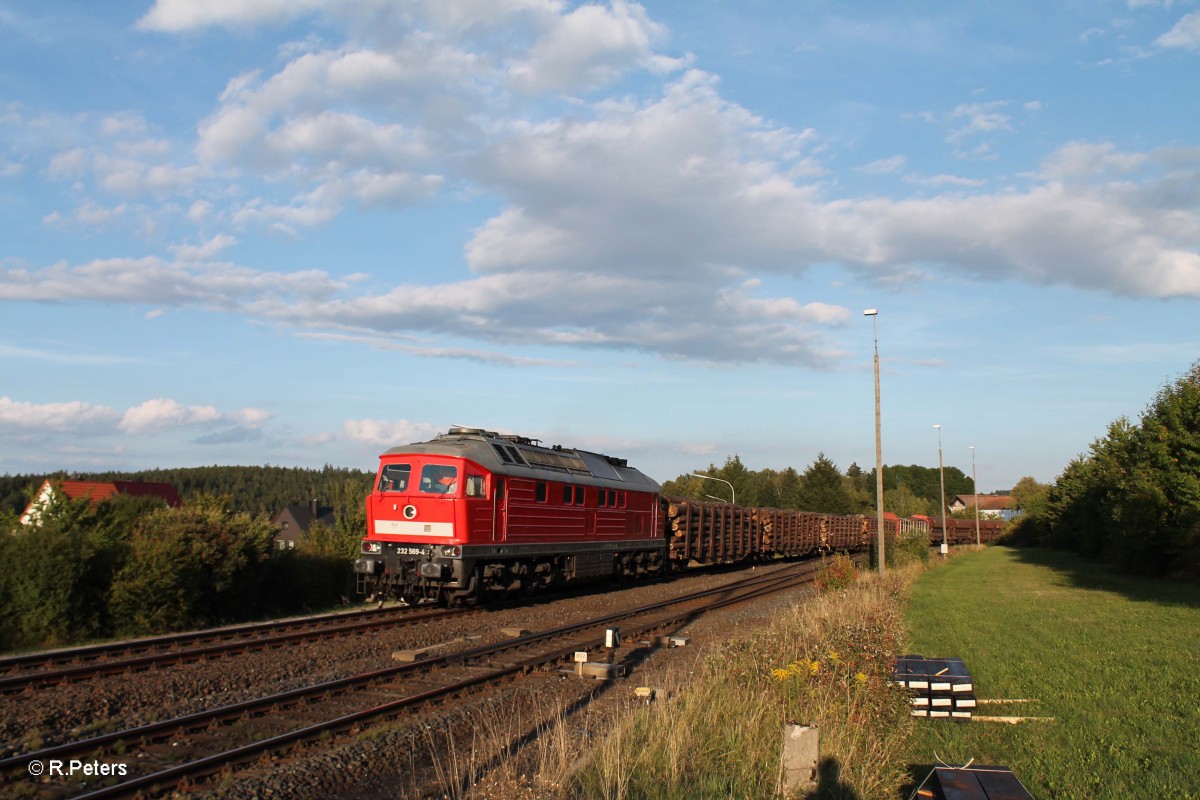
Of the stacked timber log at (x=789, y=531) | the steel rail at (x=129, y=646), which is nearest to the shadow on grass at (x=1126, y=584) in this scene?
the stacked timber log at (x=789, y=531)

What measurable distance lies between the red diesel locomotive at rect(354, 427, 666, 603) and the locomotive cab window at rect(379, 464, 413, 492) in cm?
3

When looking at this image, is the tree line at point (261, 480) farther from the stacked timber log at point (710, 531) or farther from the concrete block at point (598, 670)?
the concrete block at point (598, 670)

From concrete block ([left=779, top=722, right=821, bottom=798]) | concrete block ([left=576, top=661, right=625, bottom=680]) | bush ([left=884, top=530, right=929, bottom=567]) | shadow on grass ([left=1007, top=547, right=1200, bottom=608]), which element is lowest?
shadow on grass ([left=1007, top=547, right=1200, bottom=608])

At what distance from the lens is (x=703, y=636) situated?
1650 cm

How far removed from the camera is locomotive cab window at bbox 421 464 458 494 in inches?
688

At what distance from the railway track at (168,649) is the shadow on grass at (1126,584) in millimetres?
22832

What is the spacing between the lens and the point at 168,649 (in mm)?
13164

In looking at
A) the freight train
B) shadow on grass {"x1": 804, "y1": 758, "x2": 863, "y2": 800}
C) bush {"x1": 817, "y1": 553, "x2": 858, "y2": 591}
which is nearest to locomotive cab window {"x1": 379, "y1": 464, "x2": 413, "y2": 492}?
the freight train

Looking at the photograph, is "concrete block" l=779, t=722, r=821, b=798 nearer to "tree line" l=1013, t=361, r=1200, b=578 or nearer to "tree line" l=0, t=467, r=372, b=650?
"tree line" l=0, t=467, r=372, b=650

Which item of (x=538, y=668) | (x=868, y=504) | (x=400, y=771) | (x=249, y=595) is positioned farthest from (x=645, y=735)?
(x=868, y=504)

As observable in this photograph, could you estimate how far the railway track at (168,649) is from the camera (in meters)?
10.7

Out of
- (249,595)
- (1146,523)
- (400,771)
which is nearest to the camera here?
(400,771)

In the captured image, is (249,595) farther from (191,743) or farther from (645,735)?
(645,735)

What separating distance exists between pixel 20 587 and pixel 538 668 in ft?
31.1
